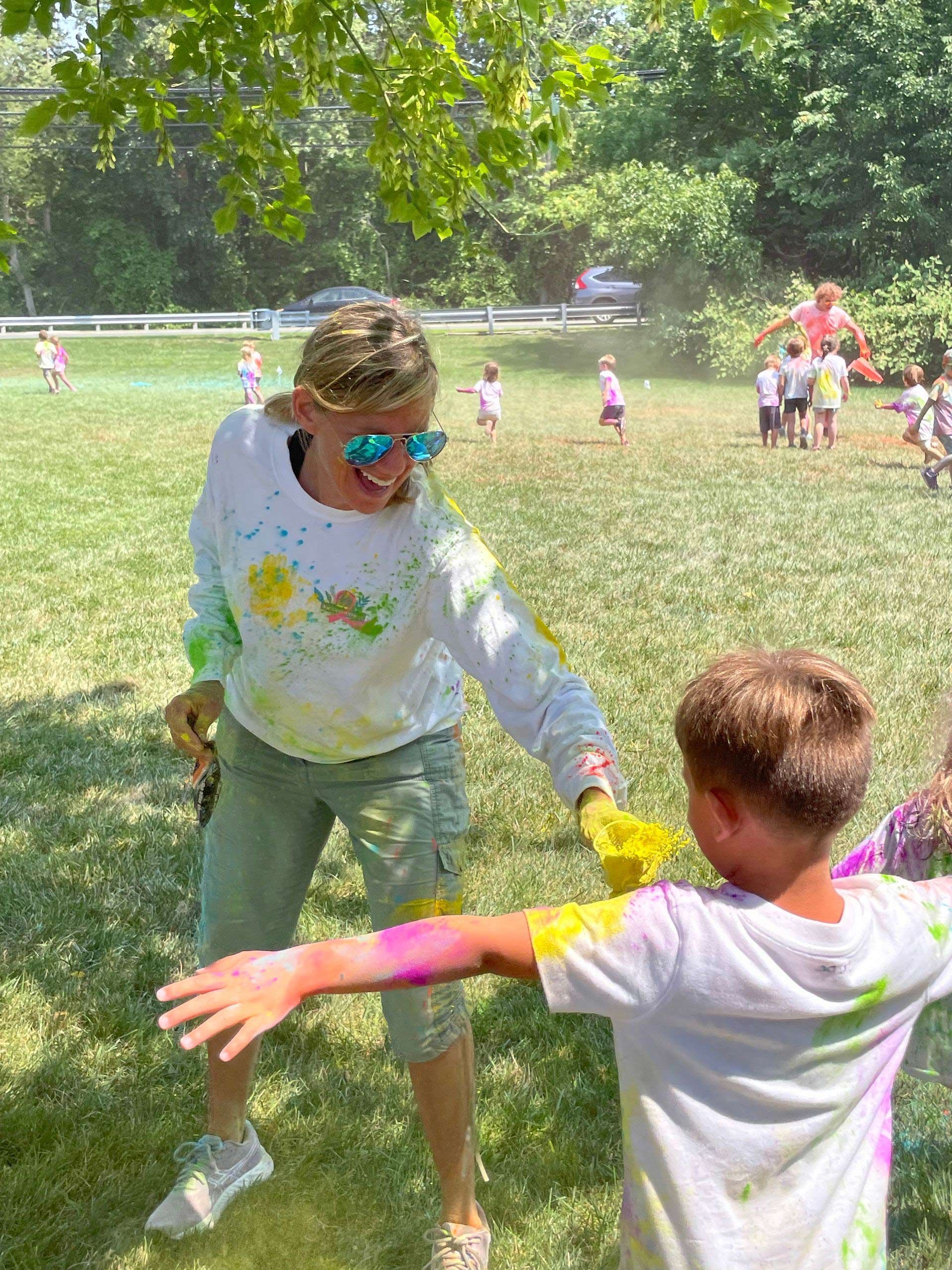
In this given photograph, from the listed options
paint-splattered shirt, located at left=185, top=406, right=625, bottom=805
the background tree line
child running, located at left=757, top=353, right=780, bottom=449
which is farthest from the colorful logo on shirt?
the background tree line

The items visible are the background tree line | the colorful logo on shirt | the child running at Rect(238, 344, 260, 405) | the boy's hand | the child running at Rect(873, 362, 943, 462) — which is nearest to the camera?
the boy's hand

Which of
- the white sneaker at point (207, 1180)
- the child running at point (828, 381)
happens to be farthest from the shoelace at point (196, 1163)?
the child running at point (828, 381)

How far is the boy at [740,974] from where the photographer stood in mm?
1600

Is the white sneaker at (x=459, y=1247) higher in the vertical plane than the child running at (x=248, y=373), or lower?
lower

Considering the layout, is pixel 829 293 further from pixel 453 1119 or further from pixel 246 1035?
pixel 246 1035

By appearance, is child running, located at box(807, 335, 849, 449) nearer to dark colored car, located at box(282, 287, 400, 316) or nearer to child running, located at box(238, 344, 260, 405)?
child running, located at box(238, 344, 260, 405)

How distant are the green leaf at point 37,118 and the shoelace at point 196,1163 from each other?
2836 millimetres

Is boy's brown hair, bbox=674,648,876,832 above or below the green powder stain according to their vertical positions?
above

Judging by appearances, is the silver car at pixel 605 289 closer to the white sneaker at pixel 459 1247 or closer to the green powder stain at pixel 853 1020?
the white sneaker at pixel 459 1247

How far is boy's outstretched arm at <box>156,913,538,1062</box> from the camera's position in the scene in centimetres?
155

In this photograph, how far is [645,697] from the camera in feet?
20.9

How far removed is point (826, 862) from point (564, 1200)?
5.32ft

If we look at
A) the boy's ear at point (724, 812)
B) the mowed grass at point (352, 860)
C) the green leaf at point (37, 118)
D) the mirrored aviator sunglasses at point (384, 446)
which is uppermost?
the green leaf at point (37, 118)

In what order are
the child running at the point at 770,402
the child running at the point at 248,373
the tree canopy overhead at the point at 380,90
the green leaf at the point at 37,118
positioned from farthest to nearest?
the child running at the point at 248,373 → the child running at the point at 770,402 → the tree canopy overhead at the point at 380,90 → the green leaf at the point at 37,118
